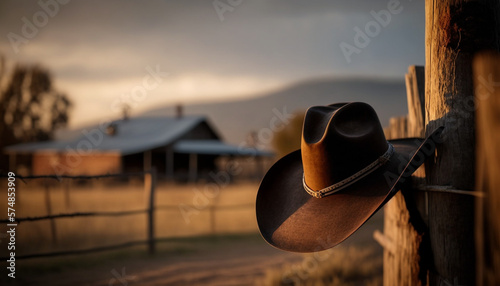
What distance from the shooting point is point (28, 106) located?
107 ft

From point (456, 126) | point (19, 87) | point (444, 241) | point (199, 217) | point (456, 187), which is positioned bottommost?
point (199, 217)

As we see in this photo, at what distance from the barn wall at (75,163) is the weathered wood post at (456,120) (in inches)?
804

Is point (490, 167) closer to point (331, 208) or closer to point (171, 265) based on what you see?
point (331, 208)

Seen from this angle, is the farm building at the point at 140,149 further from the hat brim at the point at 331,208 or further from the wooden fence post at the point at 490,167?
the wooden fence post at the point at 490,167

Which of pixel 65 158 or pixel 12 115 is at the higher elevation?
pixel 12 115

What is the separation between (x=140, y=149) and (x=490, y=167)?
2005 centimetres

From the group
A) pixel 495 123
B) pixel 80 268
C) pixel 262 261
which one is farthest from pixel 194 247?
pixel 495 123

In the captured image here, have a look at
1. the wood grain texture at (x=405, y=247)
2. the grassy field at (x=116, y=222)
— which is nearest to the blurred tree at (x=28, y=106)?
the grassy field at (x=116, y=222)

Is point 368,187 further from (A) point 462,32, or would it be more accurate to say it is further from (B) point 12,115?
(B) point 12,115

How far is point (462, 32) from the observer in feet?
6.84

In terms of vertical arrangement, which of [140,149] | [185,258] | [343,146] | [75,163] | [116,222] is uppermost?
[343,146]

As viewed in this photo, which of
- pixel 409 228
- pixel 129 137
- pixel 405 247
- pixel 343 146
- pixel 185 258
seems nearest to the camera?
pixel 343 146

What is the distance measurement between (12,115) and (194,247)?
30.1 m

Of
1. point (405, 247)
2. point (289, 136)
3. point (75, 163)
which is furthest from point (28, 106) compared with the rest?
point (405, 247)
